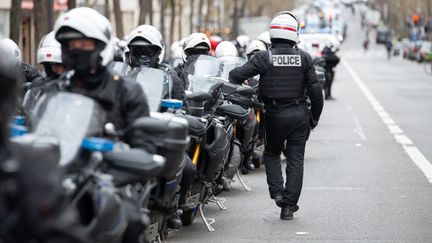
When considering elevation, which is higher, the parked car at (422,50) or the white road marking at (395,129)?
the white road marking at (395,129)

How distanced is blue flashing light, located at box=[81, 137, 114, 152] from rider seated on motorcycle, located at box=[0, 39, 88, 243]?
40.0 inches

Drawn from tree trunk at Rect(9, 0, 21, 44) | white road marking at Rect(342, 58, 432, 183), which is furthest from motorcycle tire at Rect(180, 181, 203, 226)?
tree trunk at Rect(9, 0, 21, 44)

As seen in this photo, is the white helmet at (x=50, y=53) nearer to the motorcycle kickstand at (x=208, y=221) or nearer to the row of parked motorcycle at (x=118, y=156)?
the row of parked motorcycle at (x=118, y=156)

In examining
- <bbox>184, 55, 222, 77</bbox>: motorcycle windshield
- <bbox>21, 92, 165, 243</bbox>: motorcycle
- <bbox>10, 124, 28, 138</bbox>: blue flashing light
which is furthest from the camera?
<bbox>184, 55, 222, 77</bbox>: motorcycle windshield

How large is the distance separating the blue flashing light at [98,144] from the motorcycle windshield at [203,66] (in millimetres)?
5813

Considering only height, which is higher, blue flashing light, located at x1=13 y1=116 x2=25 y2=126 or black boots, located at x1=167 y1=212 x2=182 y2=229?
blue flashing light, located at x1=13 y1=116 x2=25 y2=126

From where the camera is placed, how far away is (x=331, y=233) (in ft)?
33.1

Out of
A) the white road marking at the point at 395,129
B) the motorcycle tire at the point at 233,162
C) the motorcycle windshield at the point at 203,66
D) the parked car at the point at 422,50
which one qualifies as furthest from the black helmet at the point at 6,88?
the parked car at the point at 422,50

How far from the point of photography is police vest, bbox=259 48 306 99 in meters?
10.9

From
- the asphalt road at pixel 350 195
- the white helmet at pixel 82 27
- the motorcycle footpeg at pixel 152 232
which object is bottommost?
the asphalt road at pixel 350 195

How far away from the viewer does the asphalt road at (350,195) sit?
10094 millimetres

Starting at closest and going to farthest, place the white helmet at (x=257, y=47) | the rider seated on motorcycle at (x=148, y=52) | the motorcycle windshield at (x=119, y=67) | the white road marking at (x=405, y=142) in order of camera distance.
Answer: the motorcycle windshield at (x=119, y=67) → the rider seated on motorcycle at (x=148, y=52) → the white road marking at (x=405, y=142) → the white helmet at (x=257, y=47)

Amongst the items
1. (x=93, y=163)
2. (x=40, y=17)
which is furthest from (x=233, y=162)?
(x=40, y=17)

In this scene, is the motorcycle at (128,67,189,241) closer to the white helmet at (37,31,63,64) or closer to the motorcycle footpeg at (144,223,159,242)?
the motorcycle footpeg at (144,223,159,242)
